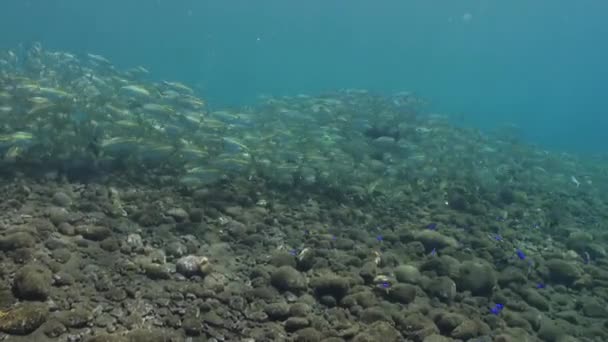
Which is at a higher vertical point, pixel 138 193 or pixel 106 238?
pixel 138 193

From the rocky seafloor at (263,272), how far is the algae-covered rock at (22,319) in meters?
0.02

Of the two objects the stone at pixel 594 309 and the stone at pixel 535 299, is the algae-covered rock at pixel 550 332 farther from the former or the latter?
the stone at pixel 594 309

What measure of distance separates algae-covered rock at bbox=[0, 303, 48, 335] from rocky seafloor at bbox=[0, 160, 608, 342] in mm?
16

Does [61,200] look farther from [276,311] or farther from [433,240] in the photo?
[433,240]

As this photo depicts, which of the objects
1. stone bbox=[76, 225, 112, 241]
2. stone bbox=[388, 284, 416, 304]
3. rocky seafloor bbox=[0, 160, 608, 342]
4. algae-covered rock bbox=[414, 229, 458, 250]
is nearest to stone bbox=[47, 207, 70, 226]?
rocky seafloor bbox=[0, 160, 608, 342]

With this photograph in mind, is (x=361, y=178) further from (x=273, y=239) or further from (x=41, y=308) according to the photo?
(x=41, y=308)

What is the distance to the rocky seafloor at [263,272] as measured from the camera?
232 inches

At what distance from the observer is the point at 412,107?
87.8 feet

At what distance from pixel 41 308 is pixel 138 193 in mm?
4718

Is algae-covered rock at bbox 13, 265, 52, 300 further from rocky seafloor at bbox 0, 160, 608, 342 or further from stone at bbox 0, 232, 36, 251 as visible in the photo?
stone at bbox 0, 232, 36, 251

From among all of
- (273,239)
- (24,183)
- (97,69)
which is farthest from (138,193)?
(97,69)

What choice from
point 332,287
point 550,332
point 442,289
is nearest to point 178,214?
point 332,287

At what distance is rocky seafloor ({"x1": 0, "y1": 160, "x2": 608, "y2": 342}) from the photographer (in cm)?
588

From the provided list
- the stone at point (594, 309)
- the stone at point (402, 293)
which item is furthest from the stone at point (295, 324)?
the stone at point (594, 309)
